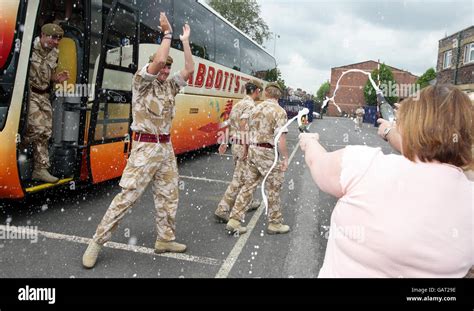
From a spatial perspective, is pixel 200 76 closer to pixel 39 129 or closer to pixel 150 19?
pixel 150 19

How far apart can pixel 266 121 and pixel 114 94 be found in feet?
8.22

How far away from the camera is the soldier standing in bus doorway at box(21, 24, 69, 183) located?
17.7 feet

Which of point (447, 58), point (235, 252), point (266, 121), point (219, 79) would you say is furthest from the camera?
point (447, 58)

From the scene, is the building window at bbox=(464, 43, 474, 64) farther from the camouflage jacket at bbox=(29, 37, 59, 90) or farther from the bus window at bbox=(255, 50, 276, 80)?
the camouflage jacket at bbox=(29, 37, 59, 90)

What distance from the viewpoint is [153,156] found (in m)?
4.06

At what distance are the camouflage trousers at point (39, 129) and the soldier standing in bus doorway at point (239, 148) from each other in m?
2.47

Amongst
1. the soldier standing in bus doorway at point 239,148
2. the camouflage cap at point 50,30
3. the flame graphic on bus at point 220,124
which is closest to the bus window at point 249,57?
the flame graphic on bus at point 220,124

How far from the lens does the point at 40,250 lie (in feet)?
13.5

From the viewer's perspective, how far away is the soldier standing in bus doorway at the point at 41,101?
213 inches

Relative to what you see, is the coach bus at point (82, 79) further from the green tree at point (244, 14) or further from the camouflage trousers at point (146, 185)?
the green tree at point (244, 14)

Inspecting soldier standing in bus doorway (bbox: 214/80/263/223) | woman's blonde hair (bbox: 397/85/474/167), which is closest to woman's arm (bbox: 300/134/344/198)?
woman's blonde hair (bbox: 397/85/474/167)

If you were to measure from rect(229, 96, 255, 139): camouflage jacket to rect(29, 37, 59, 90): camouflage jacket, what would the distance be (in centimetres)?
272

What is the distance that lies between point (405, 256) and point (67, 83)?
5.69 m

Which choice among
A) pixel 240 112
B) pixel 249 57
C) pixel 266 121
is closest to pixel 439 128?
pixel 266 121
